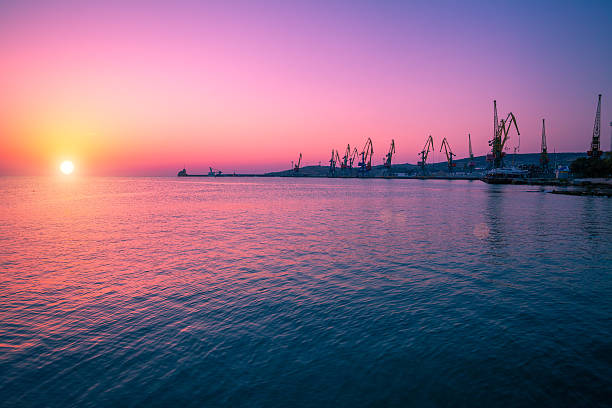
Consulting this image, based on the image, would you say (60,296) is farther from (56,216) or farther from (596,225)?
(596,225)

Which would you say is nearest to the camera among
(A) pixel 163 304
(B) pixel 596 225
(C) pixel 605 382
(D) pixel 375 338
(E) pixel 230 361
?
(C) pixel 605 382

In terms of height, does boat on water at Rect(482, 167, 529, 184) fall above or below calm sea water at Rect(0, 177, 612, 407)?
above

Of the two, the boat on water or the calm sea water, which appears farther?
the boat on water

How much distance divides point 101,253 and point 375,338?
19.1 m

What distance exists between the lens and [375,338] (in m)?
9.57

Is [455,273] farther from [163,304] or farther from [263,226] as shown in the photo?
[263,226]

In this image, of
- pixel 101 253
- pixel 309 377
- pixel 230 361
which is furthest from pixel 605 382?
pixel 101 253

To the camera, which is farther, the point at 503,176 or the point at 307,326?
the point at 503,176

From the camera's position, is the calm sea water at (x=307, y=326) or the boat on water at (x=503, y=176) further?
the boat on water at (x=503, y=176)

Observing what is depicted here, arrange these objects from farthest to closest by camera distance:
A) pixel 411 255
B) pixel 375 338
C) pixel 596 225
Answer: pixel 596 225, pixel 411 255, pixel 375 338

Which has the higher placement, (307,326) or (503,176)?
(503,176)

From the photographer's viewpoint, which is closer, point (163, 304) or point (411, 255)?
point (163, 304)

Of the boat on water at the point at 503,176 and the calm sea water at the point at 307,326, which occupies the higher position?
the boat on water at the point at 503,176

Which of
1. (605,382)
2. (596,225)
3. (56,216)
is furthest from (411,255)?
(56,216)
